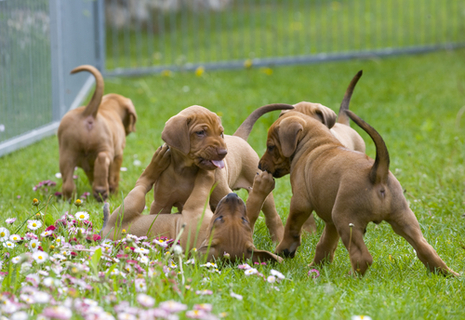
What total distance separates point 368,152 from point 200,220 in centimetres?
402

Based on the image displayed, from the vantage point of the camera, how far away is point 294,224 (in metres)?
4.02

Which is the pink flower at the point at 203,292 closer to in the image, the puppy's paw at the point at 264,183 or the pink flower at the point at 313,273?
the pink flower at the point at 313,273

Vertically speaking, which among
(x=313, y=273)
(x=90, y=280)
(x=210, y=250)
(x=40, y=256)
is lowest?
(x=313, y=273)

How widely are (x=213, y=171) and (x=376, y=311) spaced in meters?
1.71

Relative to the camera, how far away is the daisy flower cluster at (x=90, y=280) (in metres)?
2.60

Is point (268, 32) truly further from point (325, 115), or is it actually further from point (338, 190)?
point (338, 190)

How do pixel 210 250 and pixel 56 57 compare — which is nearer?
pixel 210 250

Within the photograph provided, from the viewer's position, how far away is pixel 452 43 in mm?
14352

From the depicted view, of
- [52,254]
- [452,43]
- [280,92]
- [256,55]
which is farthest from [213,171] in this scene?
[452,43]

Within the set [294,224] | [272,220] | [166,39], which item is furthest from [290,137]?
[166,39]

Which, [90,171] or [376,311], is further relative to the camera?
[90,171]

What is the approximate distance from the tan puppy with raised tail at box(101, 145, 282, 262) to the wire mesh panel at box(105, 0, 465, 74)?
859 cm

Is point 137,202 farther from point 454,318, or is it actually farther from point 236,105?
point 236,105

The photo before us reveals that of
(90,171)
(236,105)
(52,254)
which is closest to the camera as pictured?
(52,254)
